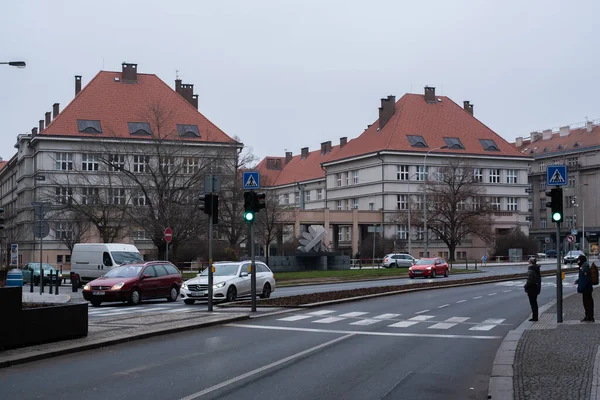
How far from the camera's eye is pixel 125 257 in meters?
40.8

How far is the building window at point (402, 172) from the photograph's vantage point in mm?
94250

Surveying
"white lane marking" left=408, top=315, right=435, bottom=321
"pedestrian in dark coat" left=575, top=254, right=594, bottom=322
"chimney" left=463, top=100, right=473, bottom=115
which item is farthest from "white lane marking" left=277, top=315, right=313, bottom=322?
"chimney" left=463, top=100, right=473, bottom=115

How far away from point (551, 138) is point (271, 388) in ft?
397

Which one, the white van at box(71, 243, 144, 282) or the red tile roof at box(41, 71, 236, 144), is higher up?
the red tile roof at box(41, 71, 236, 144)

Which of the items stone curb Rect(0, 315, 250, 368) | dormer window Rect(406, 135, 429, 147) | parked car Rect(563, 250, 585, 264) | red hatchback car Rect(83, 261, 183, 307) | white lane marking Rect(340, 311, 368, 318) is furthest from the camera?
dormer window Rect(406, 135, 429, 147)

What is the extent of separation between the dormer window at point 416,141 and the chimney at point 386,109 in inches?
210

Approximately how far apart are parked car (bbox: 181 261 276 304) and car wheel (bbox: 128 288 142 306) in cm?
154

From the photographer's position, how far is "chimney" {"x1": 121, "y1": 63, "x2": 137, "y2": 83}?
8800 cm

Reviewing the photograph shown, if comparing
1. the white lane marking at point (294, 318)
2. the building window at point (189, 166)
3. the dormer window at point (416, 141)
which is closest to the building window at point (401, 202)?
the dormer window at point (416, 141)

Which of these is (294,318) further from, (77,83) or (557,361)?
(77,83)

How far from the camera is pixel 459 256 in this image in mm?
97500

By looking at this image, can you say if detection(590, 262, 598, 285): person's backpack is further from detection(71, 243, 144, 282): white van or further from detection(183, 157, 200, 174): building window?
detection(183, 157, 200, 174): building window

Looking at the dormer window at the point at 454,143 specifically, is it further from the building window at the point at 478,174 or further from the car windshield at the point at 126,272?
the car windshield at the point at 126,272

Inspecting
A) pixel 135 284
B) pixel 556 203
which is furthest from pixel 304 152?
pixel 556 203
